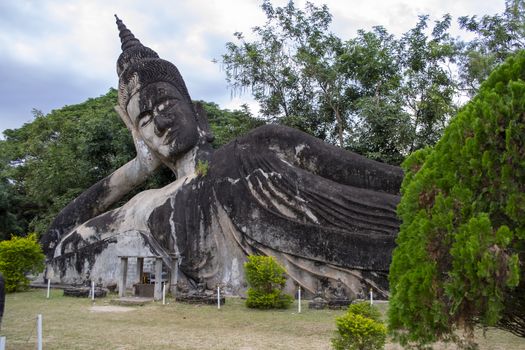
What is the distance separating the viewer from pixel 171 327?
6406mm

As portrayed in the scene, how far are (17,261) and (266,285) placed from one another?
5211mm

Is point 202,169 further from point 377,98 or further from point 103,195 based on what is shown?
point 377,98

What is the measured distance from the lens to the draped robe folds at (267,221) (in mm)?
8523

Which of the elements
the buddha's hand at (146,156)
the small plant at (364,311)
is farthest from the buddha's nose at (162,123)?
the small plant at (364,311)

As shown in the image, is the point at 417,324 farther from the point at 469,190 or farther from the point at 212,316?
the point at 212,316

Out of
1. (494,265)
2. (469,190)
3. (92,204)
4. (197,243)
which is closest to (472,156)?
(469,190)

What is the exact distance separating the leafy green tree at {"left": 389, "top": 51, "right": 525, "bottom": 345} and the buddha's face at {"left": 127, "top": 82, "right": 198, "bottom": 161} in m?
8.30


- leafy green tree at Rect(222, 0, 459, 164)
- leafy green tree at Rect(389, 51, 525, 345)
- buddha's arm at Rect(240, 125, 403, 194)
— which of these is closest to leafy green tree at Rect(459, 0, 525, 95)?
leafy green tree at Rect(222, 0, 459, 164)

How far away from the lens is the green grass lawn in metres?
5.38

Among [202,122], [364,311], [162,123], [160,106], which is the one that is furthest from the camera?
[202,122]

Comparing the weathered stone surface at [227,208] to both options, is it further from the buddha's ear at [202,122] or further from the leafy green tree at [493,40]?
the leafy green tree at [493,40]

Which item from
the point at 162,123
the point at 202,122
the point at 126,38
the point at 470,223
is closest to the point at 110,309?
the point at 162,123

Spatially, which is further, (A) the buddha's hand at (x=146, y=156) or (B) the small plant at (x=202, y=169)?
(A) the buddha's hand at (x=146, y=156)

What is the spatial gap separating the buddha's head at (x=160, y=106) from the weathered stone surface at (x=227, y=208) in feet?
0.08
